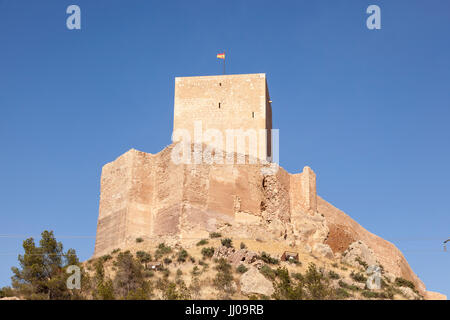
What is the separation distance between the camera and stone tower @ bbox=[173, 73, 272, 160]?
96.9 feet

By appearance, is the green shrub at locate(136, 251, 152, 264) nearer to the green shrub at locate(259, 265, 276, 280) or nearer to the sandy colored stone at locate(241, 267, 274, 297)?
the sandy colored stone at locate(241, 267, 274, 297)

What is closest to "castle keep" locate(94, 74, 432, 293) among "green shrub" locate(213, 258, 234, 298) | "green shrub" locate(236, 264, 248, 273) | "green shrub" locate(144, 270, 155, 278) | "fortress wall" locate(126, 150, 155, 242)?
"fortress wall" locate(126, 150, 155, 242)

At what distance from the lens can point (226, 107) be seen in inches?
1172

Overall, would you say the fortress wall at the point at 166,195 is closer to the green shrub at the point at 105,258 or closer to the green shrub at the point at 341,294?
the green shrub at the point at 105,258

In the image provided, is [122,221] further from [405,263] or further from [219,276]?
[405,263]

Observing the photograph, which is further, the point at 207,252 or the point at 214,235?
the point at 214,235

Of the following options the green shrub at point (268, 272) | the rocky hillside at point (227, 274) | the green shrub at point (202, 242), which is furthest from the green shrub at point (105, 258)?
the green shrub at point (268, 272)

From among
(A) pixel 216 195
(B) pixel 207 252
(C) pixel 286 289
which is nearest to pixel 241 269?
(B) pixel 207 252

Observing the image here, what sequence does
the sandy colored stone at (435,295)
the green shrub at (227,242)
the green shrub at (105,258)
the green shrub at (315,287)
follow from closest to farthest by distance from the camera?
the green shrub at (315,287) → the green shrub at (105,258) → the green shrub at (227,242) → the sandy colored stone at (435,295)

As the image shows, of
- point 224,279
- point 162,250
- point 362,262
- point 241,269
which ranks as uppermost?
point 362,262

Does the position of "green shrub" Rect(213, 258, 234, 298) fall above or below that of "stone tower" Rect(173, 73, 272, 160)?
below

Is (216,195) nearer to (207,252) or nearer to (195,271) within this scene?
(207,252)

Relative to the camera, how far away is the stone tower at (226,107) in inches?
1163
